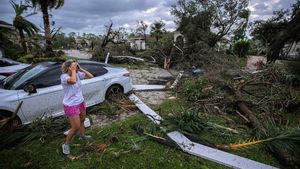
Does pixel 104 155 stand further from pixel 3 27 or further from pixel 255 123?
pixel 3 27

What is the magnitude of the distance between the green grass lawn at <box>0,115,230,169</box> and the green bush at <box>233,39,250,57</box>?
24.4m

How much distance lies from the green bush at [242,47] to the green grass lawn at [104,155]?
2444cm

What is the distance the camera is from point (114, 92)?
6578 mm

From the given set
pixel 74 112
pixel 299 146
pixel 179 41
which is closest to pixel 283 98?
pixel 299 146

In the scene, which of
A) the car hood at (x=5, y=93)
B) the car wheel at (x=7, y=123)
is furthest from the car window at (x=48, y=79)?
the car wheel at (x=7, y=123)

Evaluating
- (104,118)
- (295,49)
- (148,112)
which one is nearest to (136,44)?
(295,49)

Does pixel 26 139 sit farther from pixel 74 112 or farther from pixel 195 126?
pixel 195 126

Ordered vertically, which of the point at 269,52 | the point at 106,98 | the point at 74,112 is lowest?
the point at 106,98

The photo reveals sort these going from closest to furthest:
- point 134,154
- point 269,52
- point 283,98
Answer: point 134,154
point 283,98
point 269,52

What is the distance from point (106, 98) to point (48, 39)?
14524mm

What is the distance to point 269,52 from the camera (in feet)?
38.1

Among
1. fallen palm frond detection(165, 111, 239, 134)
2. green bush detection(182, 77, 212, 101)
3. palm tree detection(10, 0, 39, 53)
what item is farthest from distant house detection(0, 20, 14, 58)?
fallen palm frond detection(165, 111, 239, 134)

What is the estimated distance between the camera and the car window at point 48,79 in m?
4.77

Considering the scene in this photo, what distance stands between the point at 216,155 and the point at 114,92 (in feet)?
12.6
